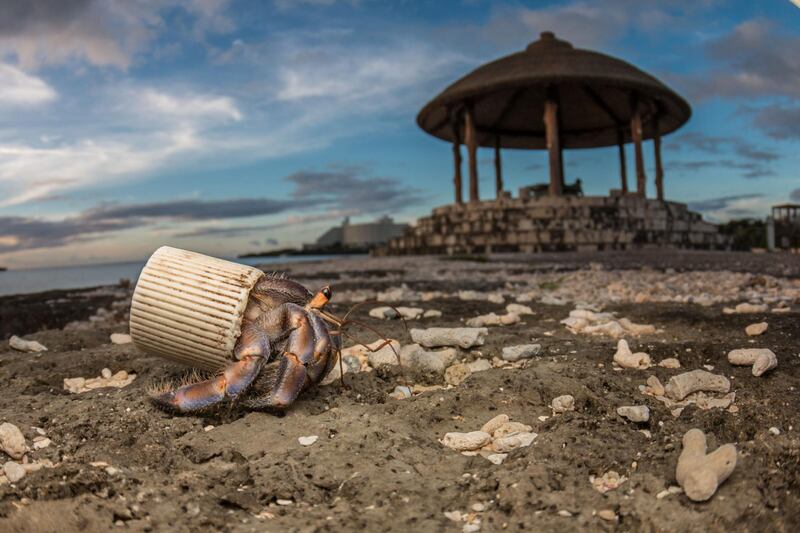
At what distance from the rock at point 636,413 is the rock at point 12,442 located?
2505 millimetres

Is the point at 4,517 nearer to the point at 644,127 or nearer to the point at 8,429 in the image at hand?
the point at 8,429

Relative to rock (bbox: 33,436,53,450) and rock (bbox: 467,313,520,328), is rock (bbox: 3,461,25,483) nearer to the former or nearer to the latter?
rock (bbox: 33,436,53,450)

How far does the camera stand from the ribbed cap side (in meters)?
3.01

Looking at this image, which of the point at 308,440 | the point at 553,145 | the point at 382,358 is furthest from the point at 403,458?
the point at 553,145

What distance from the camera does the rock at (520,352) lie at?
3.62m

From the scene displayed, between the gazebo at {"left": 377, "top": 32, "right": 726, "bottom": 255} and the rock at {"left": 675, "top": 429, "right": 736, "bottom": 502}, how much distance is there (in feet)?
56.6

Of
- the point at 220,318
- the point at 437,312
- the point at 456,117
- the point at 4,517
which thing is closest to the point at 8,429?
the point at 4,517

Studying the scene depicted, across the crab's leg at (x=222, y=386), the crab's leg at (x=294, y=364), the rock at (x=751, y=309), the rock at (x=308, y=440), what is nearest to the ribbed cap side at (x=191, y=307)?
the crab's leg at (x=222, y=386)

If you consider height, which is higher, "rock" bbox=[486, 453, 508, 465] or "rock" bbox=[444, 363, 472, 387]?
"rock" bbox=[444, 363, 472, 387]

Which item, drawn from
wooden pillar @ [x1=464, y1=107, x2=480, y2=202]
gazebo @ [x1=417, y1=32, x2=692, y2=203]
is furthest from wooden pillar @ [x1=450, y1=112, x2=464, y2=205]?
wooden pillar @ [x1=464, y1=107, x2=480, y2=202]

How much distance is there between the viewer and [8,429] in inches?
97.8

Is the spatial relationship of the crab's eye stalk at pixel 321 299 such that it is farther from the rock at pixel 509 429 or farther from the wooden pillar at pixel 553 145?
the wooden pillar at pixel 553 145

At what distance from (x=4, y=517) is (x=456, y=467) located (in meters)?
1.53

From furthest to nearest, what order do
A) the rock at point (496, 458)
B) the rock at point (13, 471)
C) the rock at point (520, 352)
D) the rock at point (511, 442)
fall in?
the rock at point (520, 352)
the rock at point (511, 442)
the rock at point (496, 458)
the rock at point (13, 471)
